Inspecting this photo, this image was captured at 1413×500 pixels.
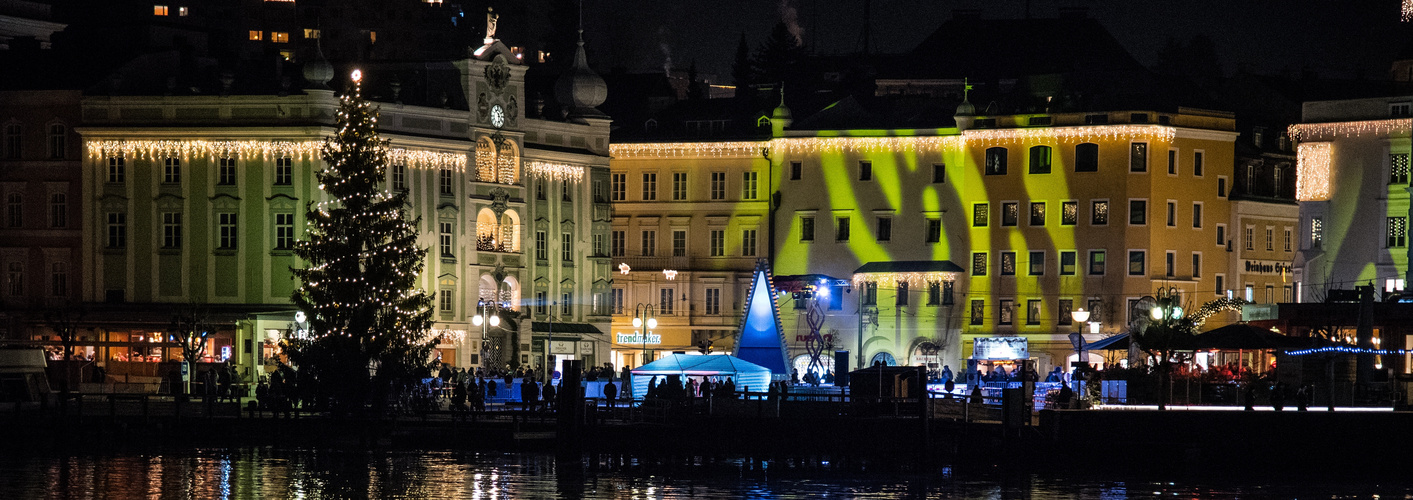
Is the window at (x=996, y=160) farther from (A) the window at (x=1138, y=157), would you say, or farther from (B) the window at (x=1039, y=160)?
(A) the window at (x=1138, y=157)

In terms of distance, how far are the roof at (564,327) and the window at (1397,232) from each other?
30.7 m

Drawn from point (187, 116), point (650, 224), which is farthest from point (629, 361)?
point (187, 116)

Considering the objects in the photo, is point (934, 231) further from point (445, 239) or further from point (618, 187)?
point (445, 239)

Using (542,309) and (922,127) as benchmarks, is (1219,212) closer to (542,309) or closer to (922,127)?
(922,127)

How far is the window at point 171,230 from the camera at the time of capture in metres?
89.5

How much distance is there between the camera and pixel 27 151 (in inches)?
3575

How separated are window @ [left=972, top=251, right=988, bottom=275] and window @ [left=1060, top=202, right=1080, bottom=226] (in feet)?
11.2

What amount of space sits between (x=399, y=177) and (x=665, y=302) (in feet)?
53.2

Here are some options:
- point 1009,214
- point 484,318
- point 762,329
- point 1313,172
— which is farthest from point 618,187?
point 762,329

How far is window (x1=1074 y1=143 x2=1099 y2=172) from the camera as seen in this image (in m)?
95.4

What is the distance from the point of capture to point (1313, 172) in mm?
95188

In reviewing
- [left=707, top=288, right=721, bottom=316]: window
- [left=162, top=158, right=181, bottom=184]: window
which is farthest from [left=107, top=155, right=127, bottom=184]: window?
[left=707, top=288, right=721, bottom=316]: window

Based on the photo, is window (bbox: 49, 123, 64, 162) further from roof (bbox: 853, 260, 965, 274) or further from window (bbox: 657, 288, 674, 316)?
roof (bbox: 853, 260, 965, 274)

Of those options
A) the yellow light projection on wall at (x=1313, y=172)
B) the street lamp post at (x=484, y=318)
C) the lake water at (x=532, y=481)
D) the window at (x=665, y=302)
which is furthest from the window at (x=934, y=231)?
the lake water at (x=532, y=481)
